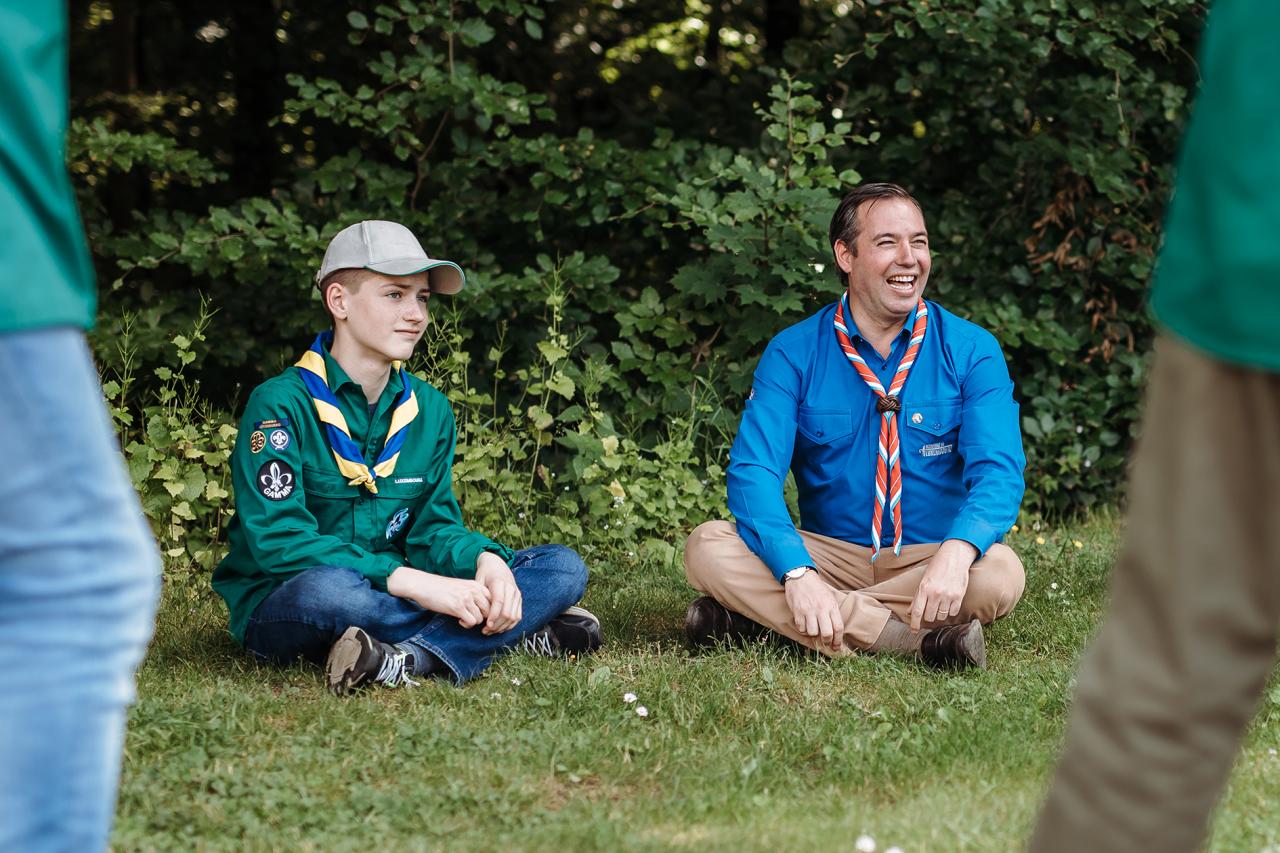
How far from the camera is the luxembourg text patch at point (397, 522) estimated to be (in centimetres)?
400

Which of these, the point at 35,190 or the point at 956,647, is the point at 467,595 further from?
the point at 35,190

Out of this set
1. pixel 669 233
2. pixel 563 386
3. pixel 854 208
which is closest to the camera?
pixel 854 208

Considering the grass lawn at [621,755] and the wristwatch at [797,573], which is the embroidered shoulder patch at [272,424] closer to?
the grass lawn at [621,755]

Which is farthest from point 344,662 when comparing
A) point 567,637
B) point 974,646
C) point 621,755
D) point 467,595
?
point 974,646

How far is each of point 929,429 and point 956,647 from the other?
0.71 meters

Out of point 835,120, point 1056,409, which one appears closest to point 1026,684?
point 1056,409

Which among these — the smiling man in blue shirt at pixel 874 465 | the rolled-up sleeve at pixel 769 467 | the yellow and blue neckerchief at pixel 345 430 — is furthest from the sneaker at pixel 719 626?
the yellow and blue neckerchief at pixel 345 430

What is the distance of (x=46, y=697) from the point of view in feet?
5.06

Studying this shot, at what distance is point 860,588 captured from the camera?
13.9 feet

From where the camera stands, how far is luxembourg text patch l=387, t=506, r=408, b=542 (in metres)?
4.00

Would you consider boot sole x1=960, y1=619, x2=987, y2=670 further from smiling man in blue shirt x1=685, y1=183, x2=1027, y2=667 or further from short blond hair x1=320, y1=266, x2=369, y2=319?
short blond hair x1=320, y1=266, x2=369, y2=319

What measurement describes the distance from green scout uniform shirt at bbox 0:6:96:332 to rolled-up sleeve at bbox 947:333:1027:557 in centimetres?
283

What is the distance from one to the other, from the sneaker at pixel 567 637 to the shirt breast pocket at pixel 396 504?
19.7 inches

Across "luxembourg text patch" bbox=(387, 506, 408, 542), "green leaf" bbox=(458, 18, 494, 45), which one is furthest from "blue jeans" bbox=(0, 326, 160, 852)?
"green leaf" bbox=(458, 18, 494, 45)
